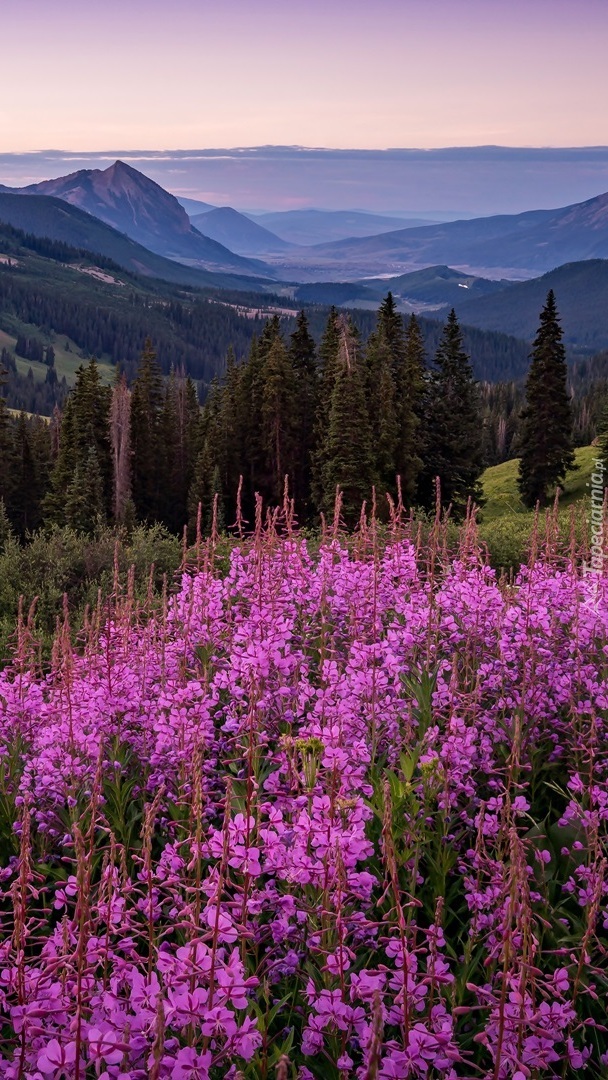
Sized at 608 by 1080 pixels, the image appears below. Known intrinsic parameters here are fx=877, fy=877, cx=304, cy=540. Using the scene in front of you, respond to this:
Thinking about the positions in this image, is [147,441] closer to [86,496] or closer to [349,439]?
[86,496]

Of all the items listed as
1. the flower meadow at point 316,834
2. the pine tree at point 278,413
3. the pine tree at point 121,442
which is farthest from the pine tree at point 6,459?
the flower meadow at point 316,834

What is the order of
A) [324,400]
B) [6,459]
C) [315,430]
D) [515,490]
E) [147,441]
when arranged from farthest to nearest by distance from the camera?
[515,490] → [6,459] → [147,441] → [324,400] → [315,430]

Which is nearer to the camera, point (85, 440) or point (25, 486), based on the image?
point (85, 440)

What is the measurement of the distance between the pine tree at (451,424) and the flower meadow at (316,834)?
53.0m

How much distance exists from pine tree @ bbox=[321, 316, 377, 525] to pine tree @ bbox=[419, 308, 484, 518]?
10.8 metres

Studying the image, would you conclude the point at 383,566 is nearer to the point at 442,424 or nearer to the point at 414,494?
the point at 414,494

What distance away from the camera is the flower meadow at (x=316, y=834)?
2.92m

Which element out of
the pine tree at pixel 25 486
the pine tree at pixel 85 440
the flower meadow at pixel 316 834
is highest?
the flower meadow at pixel 316 834

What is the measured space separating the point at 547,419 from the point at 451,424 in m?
7.31

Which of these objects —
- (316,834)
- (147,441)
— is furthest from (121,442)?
(316,834)

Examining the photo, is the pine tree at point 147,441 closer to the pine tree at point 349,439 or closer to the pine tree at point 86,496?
the pine tree at point 86,496

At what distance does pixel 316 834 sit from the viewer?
11.4 ft

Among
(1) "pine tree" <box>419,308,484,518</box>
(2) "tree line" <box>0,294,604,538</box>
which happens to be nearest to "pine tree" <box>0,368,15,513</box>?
(2) "tree line" <box>0,294,604,538</box>

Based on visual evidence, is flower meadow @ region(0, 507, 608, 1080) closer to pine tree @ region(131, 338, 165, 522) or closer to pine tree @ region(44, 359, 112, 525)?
pine tree @ region(44, 359, 112, 525)
